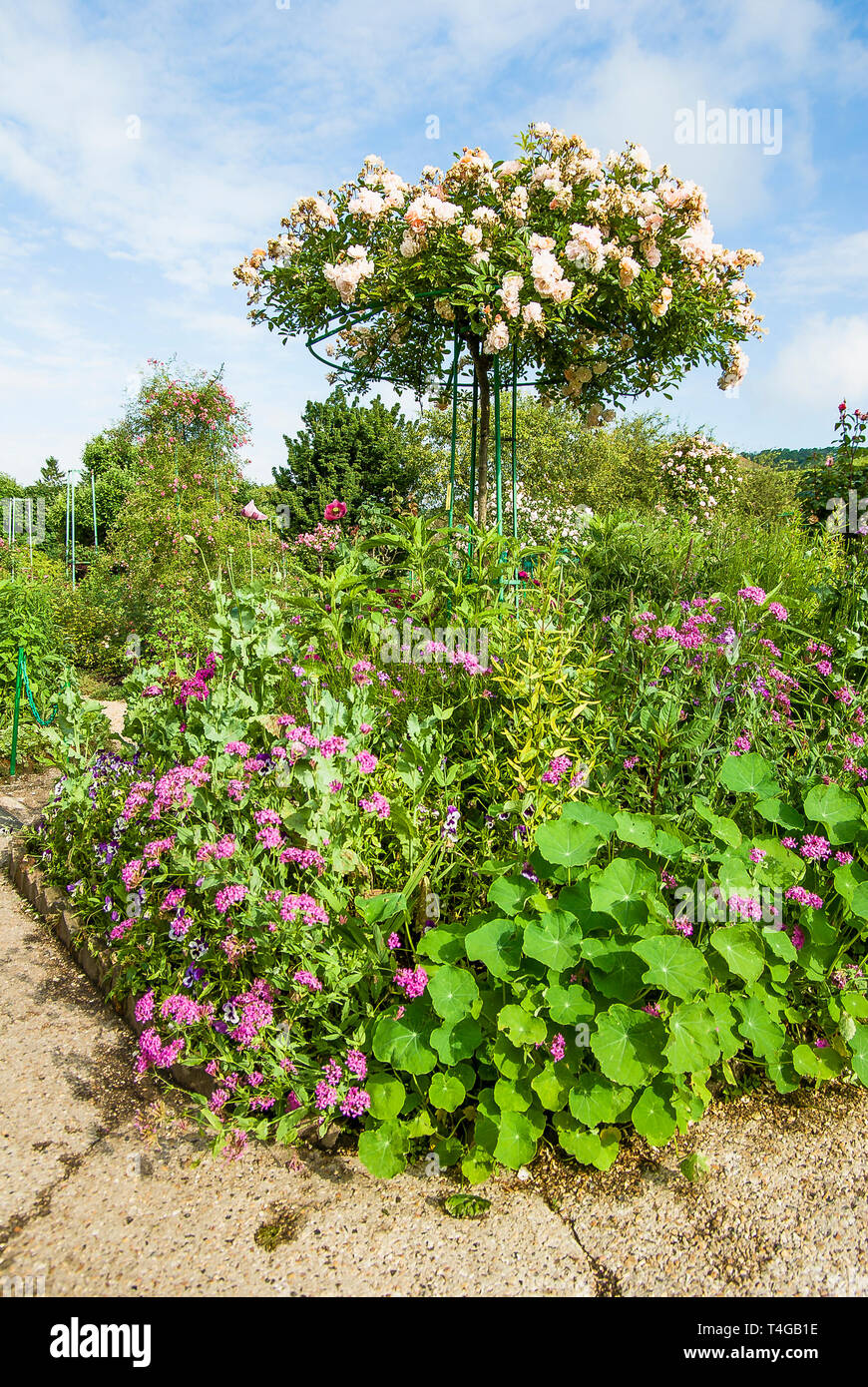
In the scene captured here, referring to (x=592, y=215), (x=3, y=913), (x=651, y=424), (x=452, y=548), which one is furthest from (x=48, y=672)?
(x=651, y=424)

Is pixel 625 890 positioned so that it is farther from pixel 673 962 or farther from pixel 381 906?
pixel 381 906

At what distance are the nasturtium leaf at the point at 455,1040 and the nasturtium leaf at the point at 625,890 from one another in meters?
0.42

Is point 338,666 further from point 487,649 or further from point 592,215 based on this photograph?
point 592,215

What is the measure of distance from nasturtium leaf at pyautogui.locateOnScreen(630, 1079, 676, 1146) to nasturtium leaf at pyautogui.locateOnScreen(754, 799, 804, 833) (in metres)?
Result: 0.78

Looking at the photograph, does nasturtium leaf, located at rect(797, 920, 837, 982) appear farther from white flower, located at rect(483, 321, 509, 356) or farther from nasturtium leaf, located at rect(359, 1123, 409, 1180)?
white flower, located at rect(483, 321, 509, 356)

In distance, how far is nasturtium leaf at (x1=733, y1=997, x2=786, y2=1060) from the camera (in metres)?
1.93

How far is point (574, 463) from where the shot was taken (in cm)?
1680

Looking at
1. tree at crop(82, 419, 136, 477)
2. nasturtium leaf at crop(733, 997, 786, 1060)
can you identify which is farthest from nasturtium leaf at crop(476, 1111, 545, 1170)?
tree at crop(82, 419, 136, 477)

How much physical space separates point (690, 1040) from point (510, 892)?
526 mm

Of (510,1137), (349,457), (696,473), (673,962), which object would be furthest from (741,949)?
(349,457)

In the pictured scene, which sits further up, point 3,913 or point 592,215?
point 592,215

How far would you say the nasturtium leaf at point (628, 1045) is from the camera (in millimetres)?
1730

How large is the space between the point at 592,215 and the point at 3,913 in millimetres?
4489

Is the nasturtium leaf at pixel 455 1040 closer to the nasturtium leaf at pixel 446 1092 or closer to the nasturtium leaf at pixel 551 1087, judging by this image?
the nasturtium leaf at pixel 446 1092
